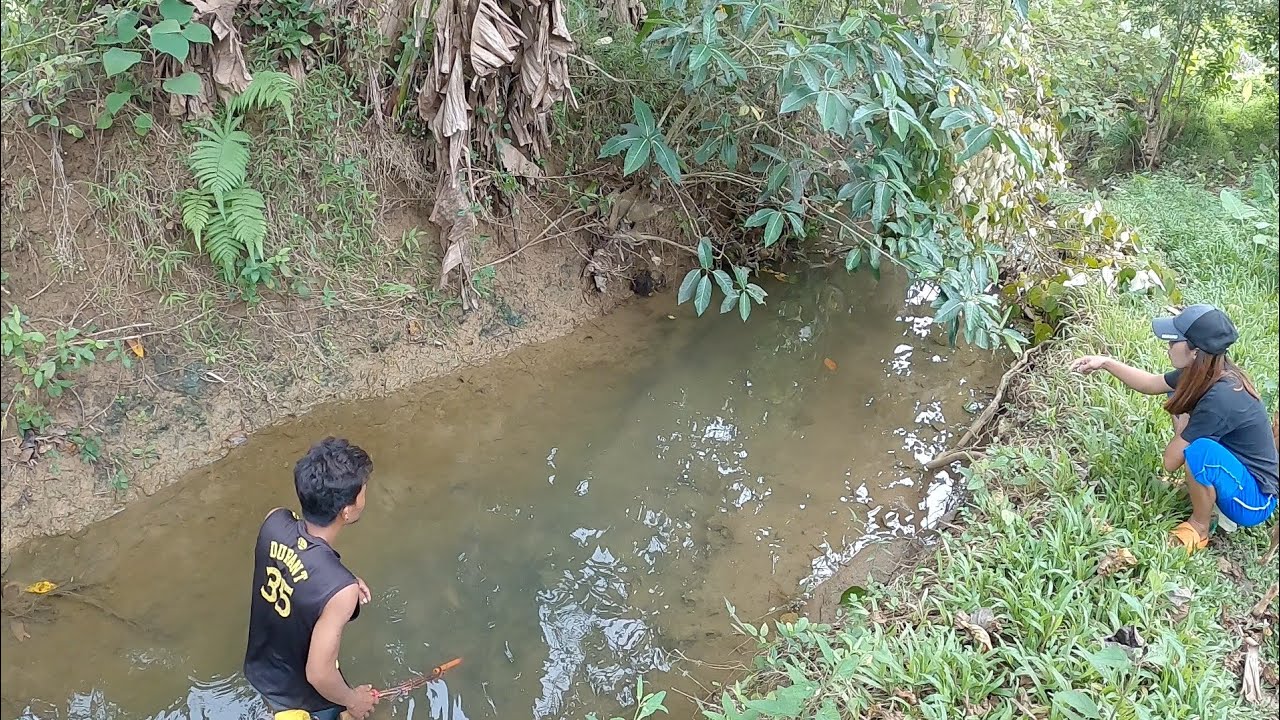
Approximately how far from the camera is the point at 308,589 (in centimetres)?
233

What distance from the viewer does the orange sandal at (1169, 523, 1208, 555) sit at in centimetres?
347

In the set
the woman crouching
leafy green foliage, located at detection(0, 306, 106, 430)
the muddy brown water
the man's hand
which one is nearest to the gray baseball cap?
the woman crouching

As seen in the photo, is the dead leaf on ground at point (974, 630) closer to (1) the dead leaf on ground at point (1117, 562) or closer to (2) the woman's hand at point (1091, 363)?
(1) the dead leaf on ground at point (1117, 562)

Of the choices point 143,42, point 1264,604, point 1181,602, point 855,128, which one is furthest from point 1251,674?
point 143,42

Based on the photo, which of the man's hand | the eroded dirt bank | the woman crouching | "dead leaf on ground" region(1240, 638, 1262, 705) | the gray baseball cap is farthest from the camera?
the eroded dirt bank

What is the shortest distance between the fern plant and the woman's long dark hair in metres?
4.34

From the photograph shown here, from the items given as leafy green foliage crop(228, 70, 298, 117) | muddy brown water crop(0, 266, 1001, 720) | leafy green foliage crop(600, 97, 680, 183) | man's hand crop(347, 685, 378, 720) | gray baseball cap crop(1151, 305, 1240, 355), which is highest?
leafy green foliage crop(228, 70, 298, 117)

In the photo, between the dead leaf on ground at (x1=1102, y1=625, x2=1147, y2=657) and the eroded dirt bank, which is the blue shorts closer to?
the dead leaf on ground at (x1=1102, y1=625, x2=1147, y2=657)

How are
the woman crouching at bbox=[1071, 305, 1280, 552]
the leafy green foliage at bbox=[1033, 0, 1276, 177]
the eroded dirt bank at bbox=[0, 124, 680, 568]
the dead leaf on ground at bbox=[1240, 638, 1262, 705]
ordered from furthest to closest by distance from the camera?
the leafy green foliage at bbox=[1033, 0, 1276, 177] → the eroded dirt bank at bbox=[0, 124, 680, 568] → the woman crouching at bbox=[1071, 305, 1280, 552] → the dead leaf on ground at bbox=[1240, 638, 1262, 705]

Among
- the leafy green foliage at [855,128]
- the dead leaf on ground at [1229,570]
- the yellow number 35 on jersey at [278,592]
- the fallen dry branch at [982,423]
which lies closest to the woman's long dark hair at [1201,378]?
the dead leaf on ground at [1229,570]

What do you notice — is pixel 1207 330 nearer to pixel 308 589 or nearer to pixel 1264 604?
pixel 1264 604

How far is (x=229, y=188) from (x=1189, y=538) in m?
4.75

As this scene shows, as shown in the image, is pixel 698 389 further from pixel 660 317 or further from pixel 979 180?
pixel 979 180

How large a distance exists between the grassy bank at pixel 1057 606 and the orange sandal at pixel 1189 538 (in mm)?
56
